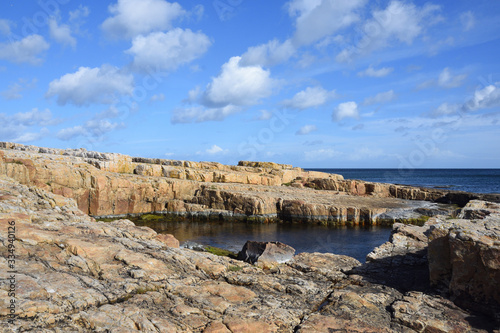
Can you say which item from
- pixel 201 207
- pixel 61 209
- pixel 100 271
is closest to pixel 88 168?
pixel 201 207

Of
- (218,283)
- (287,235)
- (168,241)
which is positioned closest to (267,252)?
(168,241)

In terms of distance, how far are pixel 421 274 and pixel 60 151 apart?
5839 cm

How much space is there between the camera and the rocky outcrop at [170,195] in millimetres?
38062

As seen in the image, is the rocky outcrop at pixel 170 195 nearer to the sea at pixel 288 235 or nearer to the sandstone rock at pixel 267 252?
the sea at pixel 288 235

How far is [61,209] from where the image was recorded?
50.8 ft

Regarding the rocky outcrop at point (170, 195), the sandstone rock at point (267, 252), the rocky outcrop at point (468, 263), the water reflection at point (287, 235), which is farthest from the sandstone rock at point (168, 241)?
the rocky outcrop at point (170, 195)

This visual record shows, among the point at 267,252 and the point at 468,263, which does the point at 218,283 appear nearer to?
the point at 468,263

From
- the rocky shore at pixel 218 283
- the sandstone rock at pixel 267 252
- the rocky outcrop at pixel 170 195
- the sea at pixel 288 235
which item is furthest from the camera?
the rocky outcrop at pixel 170 195

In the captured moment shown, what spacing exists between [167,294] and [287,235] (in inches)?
1091

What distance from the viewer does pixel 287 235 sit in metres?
35.9

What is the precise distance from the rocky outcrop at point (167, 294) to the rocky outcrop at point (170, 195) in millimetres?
27895

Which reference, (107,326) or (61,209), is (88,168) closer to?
(61,209)

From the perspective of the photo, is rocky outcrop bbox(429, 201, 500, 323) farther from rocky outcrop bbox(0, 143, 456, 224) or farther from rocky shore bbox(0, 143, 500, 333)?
rocky outcrop bbox(0, 143, 456, 224)

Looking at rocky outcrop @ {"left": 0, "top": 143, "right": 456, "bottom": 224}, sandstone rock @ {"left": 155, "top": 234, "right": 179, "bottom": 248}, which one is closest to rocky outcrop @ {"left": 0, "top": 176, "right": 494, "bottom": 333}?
sandstone rock @ {"left": 155, "top": 234, "right": 179, "bottom": 248}
